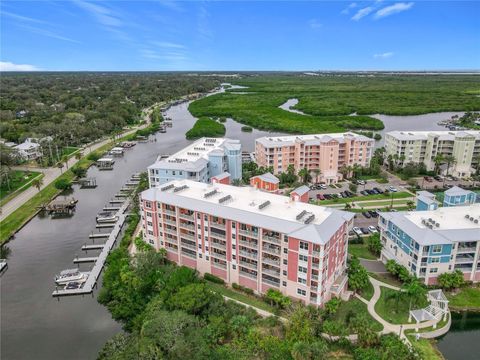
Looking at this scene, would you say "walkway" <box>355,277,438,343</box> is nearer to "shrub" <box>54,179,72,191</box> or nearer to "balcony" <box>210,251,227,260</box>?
"balcony" <box>210,251,227,260</box>

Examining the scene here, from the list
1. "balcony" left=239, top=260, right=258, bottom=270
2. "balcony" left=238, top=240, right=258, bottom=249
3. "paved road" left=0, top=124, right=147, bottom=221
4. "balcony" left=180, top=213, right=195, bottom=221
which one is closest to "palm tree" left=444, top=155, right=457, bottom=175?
"balcony" left=239, top=260, right=258, bottom=270

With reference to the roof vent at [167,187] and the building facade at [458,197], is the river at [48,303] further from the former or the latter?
the building facade at [458,197]

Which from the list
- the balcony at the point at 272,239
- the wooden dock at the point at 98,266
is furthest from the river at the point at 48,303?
the balcony at the point at 272,239

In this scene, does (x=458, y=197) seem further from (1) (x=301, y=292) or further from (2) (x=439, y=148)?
(2) (x=439, y=148)

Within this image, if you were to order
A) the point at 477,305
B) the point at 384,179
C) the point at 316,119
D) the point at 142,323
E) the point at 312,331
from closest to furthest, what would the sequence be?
the point at 312,331 → the point at 142,323 → the point at 477,305 → the point at 384,179 → the point at 316,119

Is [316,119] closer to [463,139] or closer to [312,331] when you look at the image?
[463,139]

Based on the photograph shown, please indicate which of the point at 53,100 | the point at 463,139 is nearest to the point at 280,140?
the point at 463,139

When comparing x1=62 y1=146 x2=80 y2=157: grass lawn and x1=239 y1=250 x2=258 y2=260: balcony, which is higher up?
x1=239 y1=250 x2=258 y2=260: balcony
